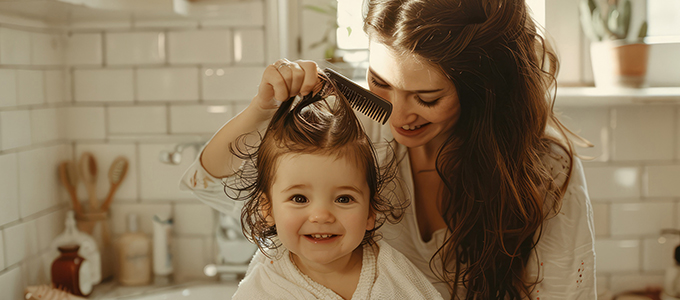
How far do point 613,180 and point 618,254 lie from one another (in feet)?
0.78

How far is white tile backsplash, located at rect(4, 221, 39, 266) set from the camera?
1377 mm

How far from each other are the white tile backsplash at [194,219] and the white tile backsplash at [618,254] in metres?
1.21

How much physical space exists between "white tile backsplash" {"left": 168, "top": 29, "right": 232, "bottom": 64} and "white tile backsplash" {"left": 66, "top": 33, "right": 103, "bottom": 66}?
8.4 inches

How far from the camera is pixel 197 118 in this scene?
1622 mm

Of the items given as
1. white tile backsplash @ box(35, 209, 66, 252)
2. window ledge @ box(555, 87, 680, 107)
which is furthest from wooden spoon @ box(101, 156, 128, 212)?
window ledge @ box(555, 87, 680, 107)

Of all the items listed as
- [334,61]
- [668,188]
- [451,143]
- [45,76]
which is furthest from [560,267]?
[45,76]

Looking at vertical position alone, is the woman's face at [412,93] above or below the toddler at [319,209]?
above

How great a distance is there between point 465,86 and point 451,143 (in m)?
0.15

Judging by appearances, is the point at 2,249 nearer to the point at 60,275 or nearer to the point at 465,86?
the point at 60,275

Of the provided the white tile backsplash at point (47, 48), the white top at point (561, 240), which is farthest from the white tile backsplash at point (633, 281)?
the white tile backsplash at point (47, 48)

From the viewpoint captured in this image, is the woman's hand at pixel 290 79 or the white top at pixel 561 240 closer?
the woman's hand at pixel 290 79

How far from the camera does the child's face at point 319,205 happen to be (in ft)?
2.60

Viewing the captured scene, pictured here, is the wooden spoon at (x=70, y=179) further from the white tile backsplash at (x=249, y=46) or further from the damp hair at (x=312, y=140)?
the damp hair at (x=312, y=140)

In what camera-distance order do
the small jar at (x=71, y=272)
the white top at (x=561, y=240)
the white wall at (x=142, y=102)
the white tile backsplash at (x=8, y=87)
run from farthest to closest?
1. the white wall at (x=142, y=102)
2. the small jar at (x=71, y=272)
3. the white tile backsplash at (x=8, y=87)
4. the white top at (x=561, y=240)
